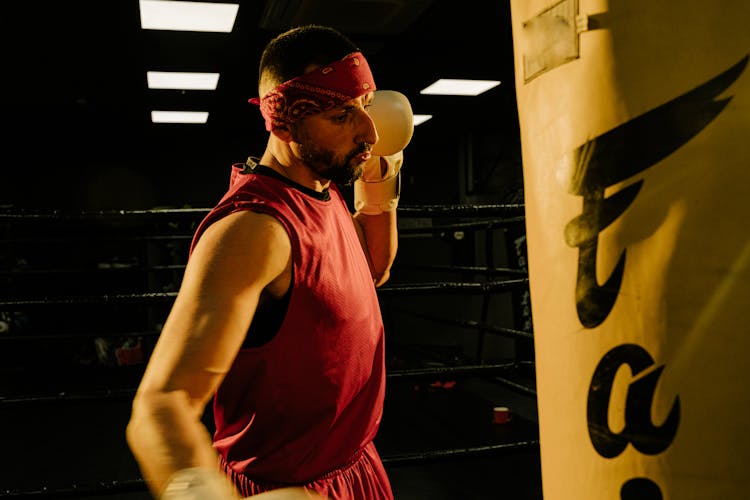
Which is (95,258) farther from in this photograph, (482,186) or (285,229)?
(285,229)

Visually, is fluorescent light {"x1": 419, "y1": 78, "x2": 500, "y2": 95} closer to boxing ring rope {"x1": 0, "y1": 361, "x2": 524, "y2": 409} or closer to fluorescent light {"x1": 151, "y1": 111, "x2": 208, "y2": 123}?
fluorescent light {"x1": 151, "y1": 111, "x2": 208, "y2": 123}

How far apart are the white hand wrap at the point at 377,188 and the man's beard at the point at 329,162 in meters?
0.35

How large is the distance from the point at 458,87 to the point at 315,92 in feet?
18.8

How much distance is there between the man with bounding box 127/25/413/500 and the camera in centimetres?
81

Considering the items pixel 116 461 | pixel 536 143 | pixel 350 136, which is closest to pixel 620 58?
pixel 536 143

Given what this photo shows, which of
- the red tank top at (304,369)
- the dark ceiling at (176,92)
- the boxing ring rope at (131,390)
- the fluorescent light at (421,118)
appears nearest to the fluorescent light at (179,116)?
the dark ceiling at (176,92)

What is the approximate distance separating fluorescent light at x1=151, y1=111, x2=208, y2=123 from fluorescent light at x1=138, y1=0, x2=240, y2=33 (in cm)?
303

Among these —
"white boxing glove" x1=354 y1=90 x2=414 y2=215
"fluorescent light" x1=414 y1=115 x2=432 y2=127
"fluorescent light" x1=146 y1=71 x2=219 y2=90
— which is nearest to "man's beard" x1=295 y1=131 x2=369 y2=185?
"white boxing glove" x1=354 y1=90 x2=414 y2=215

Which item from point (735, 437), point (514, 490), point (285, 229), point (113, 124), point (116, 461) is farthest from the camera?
point (113, 124)

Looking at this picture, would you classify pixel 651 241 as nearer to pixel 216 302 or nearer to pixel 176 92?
pixel 216 302

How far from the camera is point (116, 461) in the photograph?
3746 mm

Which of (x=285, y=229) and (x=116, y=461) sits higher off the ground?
(x=285, y=229)

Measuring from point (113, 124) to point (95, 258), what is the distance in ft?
5.86

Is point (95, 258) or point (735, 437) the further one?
point (95, 258)
